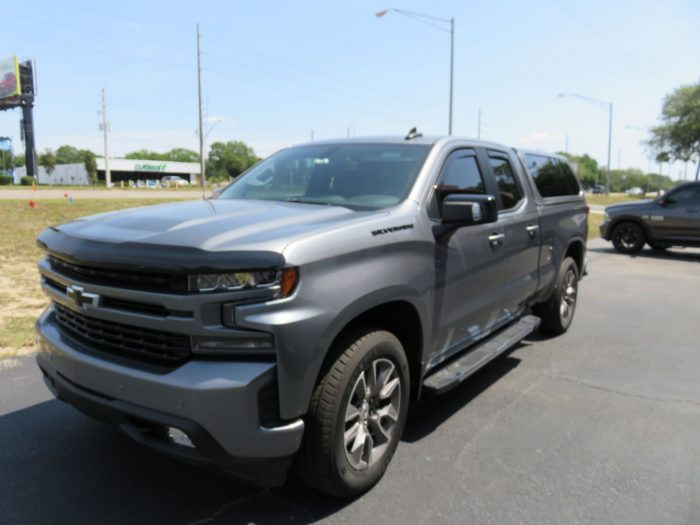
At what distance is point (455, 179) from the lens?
12.9 ft

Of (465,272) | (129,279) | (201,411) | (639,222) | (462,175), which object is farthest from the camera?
(639,222)

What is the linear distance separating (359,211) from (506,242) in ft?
5.37

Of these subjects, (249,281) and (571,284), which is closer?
(249,281)

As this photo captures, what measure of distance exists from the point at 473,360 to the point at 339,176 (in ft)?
5.19

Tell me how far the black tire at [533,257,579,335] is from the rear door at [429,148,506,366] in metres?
1.66

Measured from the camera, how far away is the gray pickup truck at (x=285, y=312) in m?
2.39

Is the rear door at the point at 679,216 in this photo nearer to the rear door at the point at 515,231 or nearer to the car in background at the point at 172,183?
the rear door at the point at 515,231

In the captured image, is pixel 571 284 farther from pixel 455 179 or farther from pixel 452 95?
pixel 452 95

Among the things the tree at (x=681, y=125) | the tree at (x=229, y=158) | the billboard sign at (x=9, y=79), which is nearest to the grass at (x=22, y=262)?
the tree at (x=681, y=125)

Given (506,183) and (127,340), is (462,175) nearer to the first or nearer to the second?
(506,183)

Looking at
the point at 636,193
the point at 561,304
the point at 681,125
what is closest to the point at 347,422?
the point at 561,304

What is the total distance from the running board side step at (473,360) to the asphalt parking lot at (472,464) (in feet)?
1.34

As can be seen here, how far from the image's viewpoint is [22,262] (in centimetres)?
891

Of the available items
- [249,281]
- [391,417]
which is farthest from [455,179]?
[249,281]
